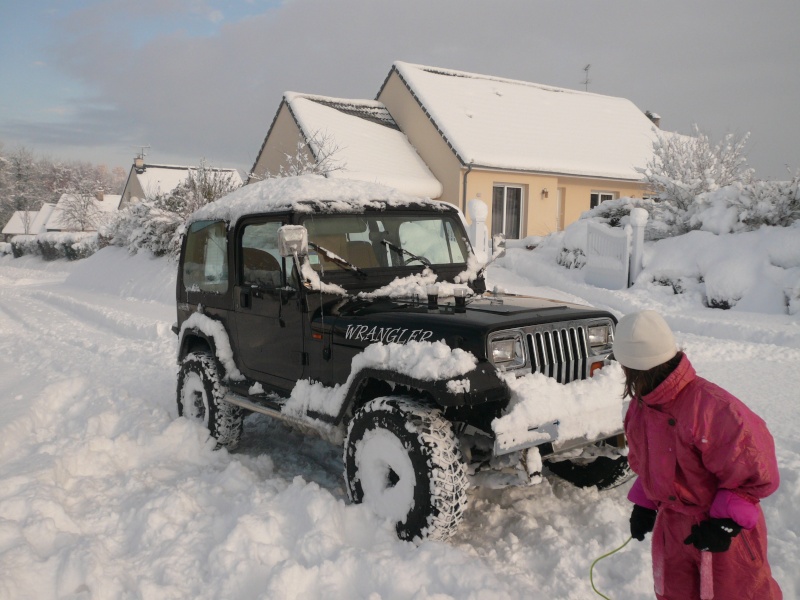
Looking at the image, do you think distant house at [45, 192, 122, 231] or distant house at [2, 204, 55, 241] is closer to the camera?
distant house at [45, 192, 122, 231]

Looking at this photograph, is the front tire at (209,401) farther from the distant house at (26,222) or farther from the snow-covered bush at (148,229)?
the distant house at (26,222)

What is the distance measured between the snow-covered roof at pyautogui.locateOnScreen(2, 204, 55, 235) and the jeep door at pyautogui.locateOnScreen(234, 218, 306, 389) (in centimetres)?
6790

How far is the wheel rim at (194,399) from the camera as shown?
5.53 metres

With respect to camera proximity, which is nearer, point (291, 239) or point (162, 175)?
point (291, 239)

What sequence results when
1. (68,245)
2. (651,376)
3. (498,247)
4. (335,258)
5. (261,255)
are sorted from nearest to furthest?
(651,376)
(335,258)
(261,255)
(498,247)
(68,245)

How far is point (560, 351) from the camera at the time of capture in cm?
369

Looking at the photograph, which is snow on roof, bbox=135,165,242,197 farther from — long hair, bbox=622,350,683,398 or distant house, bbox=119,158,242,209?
long hair, bbox=622,350,683,398

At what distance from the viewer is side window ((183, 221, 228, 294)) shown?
5312 millimetres

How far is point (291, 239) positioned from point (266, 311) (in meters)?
0.93

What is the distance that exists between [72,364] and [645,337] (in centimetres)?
834

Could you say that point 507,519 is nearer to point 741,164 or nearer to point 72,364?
point 72,364

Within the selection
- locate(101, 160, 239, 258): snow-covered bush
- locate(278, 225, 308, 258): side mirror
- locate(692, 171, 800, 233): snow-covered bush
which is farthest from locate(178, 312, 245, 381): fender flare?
locate(101, 160, 239, 258): snow-covered bush

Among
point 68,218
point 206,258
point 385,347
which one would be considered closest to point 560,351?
point 385,347

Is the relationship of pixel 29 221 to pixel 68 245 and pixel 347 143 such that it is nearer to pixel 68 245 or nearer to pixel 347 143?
pixel 68 245
